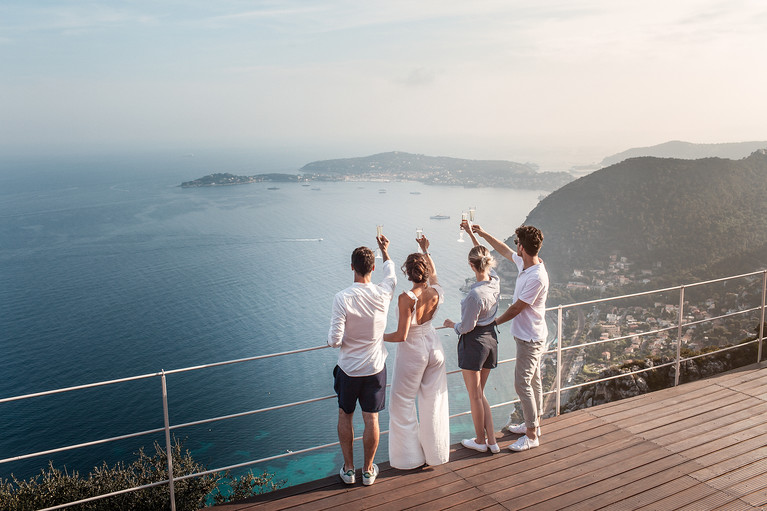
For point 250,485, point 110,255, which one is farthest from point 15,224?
point 250,485

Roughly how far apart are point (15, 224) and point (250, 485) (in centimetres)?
7029

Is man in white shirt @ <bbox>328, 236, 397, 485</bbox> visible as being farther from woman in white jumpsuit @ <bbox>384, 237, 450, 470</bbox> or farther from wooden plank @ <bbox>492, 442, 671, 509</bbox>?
wooden plank @ <bbox>492, 442, 671, 509</bbox>

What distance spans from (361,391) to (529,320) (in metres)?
1.02

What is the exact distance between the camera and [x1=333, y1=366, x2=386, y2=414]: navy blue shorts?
2764mm

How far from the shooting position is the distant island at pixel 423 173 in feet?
256

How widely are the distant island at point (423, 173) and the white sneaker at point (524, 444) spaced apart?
76.0 m

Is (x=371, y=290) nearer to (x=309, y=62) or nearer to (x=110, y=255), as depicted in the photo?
(x=110, y=255)

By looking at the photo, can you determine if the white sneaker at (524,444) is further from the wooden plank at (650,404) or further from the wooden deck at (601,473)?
the wooden plank at (650,404)

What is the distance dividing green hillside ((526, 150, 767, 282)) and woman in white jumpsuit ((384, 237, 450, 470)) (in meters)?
38.5

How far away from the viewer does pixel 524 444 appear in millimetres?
3133

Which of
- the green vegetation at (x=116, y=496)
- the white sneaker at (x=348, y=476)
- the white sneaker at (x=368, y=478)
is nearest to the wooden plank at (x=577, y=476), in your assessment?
the white sneaker at (x=368, y=478)

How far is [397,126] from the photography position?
372 ft

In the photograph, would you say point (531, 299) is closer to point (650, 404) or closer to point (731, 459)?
point (731, 459)

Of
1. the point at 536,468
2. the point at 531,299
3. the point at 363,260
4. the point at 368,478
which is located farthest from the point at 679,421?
the point at 363,260
